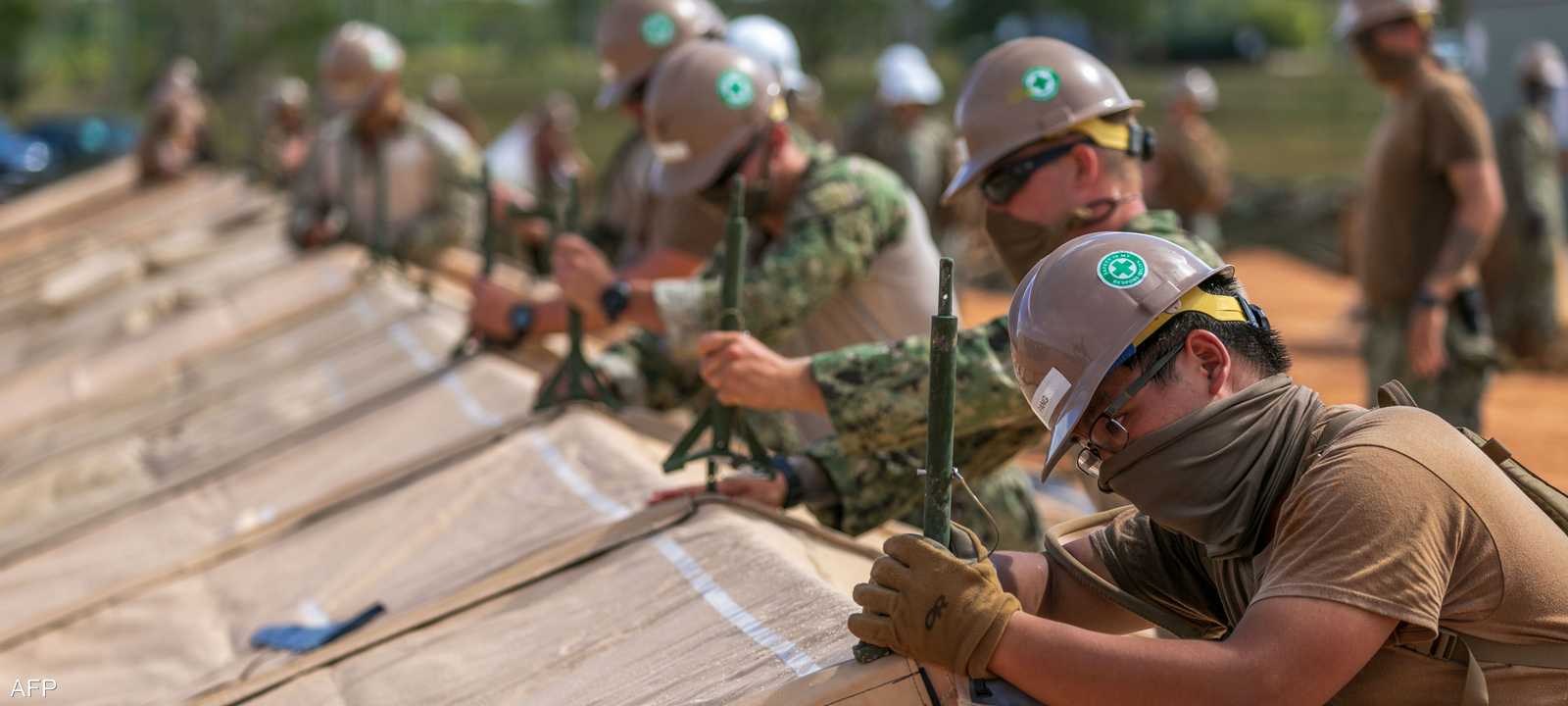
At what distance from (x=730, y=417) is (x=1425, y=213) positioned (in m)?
3.19

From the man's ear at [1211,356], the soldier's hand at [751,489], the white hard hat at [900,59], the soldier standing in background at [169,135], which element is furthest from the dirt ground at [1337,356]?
the soldier standing in background at [169,135]

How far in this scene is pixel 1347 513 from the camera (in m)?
2.21

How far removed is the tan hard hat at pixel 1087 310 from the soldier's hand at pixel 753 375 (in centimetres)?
115

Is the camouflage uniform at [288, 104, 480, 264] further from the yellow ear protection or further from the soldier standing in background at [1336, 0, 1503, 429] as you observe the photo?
the yellow ear protection

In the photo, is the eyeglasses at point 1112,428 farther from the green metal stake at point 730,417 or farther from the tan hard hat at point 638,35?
the tan hard hat at point 638,35

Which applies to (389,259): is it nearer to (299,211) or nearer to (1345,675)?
(299,211)

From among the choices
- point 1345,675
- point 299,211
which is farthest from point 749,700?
point 299,211

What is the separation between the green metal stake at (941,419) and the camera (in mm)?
2570

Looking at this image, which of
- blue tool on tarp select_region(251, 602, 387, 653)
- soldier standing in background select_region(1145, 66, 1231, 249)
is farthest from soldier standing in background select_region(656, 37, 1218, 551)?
soldier standing in background select_region(1145, 66, 1231, 249)

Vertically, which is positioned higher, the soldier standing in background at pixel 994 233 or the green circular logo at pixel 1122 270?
the green circular logo at pixel 1122 270

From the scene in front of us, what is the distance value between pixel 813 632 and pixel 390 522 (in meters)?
1.97

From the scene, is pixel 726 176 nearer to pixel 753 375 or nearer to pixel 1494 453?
pixel 753 375

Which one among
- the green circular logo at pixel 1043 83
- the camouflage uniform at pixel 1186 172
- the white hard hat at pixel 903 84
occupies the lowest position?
the camouflage uniform at pixel 1186 172

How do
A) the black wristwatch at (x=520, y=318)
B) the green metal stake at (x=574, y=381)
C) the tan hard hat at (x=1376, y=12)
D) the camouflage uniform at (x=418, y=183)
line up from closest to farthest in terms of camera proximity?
the green metal stake at (x=574, y=381)
the black wristwatch at (x=520, y=318)
the tan hard hat at (x=1376, y=12)
the camouflage uniform at (x=418, y=183)
